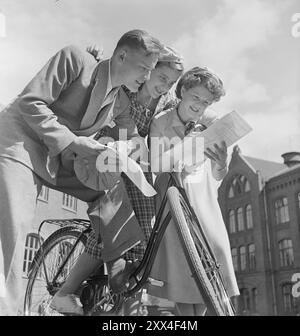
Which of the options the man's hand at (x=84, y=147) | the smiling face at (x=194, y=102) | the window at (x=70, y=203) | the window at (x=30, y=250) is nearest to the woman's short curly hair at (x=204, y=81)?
the smiling face at (x=194, y=102)

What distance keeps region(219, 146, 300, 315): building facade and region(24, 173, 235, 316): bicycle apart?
6.8 inches

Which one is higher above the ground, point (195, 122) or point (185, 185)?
point (195, 122)

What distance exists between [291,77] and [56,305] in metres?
1.08

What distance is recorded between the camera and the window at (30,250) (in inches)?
50.7

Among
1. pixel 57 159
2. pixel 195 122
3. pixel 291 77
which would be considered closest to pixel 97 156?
pixel 57 159

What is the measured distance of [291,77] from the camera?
58.4 inches

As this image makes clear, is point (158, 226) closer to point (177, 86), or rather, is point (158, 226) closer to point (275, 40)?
point (177, 86)

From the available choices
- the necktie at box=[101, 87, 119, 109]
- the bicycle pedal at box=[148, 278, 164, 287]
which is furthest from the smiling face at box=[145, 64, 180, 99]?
the bicycle pedal at box=[148, 278, 164, 287]

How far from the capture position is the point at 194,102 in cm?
137

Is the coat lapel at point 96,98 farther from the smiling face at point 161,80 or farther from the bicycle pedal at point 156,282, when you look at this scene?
the bicycle pedal at point 156,282

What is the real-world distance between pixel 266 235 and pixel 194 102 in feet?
5.29

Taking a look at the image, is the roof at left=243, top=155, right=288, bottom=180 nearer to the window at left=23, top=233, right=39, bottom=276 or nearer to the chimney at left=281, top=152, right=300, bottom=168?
the chimney at left=281, top=152, right=300, bottom=168

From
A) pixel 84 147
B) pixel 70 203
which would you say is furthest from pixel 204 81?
pixel 70 203

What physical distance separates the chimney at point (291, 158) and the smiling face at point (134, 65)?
0.57 m
